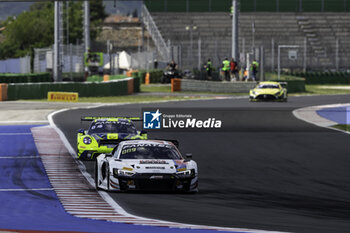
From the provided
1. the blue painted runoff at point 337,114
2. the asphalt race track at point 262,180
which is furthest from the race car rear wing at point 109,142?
the blue painted runoff at point 337,114

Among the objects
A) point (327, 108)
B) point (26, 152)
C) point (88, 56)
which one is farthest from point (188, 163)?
point (88, 56)

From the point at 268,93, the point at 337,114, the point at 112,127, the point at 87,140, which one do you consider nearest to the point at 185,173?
the point at 87,140

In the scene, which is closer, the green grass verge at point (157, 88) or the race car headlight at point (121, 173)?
the race car headlight at point (121, 173)

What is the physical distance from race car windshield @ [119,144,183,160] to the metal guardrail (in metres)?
56.3

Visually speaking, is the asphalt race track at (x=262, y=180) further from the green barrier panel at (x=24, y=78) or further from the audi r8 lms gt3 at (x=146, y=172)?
the green barrier panel at (x=24, y=78)

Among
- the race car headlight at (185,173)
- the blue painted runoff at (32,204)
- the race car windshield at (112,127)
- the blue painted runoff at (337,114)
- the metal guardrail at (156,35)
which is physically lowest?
the blue painted runoff at (337,114)

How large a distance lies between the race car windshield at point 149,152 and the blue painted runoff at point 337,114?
1983 centimetres

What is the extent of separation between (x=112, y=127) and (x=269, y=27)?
2690 inches

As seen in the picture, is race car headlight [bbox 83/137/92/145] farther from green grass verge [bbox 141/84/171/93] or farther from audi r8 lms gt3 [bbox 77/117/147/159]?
green grass verge [bbox 141/84/171/93]

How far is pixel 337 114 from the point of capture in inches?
1601

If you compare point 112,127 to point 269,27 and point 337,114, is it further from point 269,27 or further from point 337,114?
point 269,27

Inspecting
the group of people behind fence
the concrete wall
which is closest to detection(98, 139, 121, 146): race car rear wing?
the group of people behind fence

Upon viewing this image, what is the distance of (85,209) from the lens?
1410cm

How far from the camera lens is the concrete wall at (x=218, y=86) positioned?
187 feet
